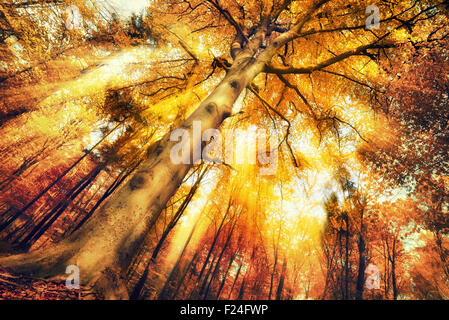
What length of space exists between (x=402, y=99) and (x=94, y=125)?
2004 cm

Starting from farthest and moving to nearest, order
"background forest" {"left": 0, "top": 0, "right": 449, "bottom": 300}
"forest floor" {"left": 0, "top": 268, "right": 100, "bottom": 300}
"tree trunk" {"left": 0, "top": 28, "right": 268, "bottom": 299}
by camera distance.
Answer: "background forest" {"left": 0, "top": 0, "right": 449, "bottom": 300} → "tree trunk" {"left": 0, "top": 28, "right": 268, "bottom": 299} → "forest floor" {"left": 0, "top": 268, "right": 100, "bottom": 300}

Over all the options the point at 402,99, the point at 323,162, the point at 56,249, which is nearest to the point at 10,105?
the point at 56,249

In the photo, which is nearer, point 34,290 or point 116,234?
point 34,290

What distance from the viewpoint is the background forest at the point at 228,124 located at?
234cm

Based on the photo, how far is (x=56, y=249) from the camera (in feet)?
3.94

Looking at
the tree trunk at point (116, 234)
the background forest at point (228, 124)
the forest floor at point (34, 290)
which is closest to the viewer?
the forest floor at point (34, 290)

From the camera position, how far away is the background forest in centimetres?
234

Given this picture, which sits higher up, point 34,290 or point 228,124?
point 228,124

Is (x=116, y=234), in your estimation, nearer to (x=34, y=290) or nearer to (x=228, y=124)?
(x=34, y=290)

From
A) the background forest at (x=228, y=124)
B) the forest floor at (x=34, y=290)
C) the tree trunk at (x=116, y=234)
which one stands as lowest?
the forest floor at (x=34, y=290)

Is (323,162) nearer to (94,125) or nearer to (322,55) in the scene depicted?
(322,55)

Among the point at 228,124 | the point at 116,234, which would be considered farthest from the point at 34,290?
the point at 228,124

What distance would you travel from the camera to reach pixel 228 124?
605 cm

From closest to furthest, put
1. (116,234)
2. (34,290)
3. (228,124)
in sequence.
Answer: (34,290) → (116,234) → (228,124)
